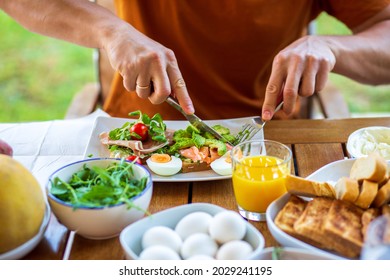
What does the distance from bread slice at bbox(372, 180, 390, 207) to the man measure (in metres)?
0.57

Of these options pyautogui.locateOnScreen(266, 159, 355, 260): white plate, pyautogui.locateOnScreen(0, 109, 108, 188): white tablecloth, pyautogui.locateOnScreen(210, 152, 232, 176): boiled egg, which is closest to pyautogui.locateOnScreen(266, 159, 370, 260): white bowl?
pyautogui.locateOnScreen(266, 159, 355, 260): white plate

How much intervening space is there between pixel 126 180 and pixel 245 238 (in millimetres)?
285

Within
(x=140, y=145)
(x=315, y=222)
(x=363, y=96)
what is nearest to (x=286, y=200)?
(x=315, y=222)

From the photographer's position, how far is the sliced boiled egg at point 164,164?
1.34 m

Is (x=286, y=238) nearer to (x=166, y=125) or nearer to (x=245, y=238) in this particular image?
(x=245, y=238)

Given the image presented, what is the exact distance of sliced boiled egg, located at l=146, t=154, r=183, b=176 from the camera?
1.34 m

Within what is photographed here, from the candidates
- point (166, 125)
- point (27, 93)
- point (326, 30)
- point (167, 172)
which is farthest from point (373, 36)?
point (27, 93)

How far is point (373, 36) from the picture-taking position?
6.03 ft

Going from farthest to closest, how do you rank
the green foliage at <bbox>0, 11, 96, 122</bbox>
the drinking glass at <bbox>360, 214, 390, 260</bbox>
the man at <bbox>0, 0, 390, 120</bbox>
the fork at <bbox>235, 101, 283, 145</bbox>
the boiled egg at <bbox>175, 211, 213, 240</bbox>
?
the green foliage at <bbox>0, 11, 96, 122</bbox>, the man at <bbox>0, 0, 390, 120</bbox>, the fork at <bbox>235, 101, 283, 145</bbox>, the boiled egg at <bbox>175, 211, 213, 240</bbox>, the drinking glass at <bbox>360, 214, 390, 260</bbox>

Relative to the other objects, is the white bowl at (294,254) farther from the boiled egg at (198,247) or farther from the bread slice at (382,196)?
the bread slice at (382,196)

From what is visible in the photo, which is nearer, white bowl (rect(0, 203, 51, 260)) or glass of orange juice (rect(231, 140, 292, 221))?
white bowl (rect(0, 203, 51, 260))

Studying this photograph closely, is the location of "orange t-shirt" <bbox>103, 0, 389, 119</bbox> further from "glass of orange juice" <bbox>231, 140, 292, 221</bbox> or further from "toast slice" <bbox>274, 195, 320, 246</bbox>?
"toast slice" <bbox>274, 195, 320, 246</bbox>

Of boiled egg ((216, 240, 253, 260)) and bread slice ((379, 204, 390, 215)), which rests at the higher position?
boiled egg ((216, 240, 253, 260))

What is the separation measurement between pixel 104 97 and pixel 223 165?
3.56 feet
